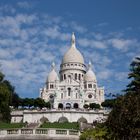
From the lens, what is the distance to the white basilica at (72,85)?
126 metres

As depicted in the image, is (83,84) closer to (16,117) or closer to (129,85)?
(16,117)

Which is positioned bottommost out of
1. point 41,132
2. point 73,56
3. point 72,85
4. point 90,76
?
point 41,132

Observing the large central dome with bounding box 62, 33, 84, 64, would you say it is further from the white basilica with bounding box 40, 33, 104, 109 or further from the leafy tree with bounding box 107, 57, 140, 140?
the leafy tree with bounding box 107, 57, 140, 140

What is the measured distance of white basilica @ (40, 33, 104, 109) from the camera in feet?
413

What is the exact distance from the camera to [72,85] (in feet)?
431

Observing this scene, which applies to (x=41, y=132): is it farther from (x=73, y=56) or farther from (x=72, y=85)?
(x=73, y=56)

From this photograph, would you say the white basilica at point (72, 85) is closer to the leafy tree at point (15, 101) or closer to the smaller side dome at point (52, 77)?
the smaller side dome at point (52, 77)

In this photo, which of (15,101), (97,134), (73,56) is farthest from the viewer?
(73,56)

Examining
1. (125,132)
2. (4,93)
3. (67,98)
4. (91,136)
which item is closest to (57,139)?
(91,136)

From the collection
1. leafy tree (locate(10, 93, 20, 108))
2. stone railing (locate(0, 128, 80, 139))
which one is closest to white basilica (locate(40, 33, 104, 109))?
leafy tree (locate(10, 93, 20, 108))

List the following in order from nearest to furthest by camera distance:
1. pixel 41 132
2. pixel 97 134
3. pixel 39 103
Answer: pixel 97 134
pixel 41 132
pixel 39 103

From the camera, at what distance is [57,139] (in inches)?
1070

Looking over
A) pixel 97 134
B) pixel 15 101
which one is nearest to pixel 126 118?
pixel 97 134

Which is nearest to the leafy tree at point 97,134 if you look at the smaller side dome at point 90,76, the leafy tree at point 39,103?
the leafy tree at point 39,103
